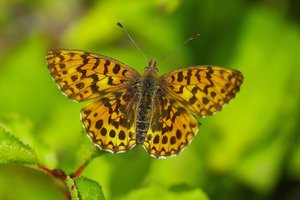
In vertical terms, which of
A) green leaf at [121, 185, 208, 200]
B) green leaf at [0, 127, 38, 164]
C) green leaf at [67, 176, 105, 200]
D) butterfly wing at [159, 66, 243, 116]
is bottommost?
green leaf at [121, 185, 208, 200]

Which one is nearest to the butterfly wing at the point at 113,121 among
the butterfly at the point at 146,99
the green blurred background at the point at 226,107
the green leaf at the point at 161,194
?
the butterfly at the point at 146,99

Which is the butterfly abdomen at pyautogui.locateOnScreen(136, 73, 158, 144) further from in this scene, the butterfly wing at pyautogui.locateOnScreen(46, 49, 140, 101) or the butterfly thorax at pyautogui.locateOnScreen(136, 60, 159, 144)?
the butterfly wing at pyautogui.locateOnScreen(46, 49, 140, 101)

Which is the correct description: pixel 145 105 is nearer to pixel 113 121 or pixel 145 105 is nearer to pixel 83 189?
pixel 113 121

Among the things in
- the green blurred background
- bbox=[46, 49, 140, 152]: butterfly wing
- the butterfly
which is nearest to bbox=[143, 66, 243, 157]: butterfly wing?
the butterfly

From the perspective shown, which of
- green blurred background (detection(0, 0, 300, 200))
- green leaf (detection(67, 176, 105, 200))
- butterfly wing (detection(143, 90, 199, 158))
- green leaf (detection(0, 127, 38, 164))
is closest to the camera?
green leaf (detection(67, 176, 105, 200))

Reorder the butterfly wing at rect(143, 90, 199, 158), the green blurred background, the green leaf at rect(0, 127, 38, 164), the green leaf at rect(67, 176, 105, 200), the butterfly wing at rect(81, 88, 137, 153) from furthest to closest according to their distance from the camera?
the green blurred background, the butterfly wing at rect(143, 90, 199, 158), the butterfly wing at rect(81, 88, 137, 153), the green leaf at rect(0, 127, 38, 164), the green leaf at rect(67, 176, 105, 200)

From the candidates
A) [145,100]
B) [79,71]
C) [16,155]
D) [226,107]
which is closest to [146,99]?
[145,100]
